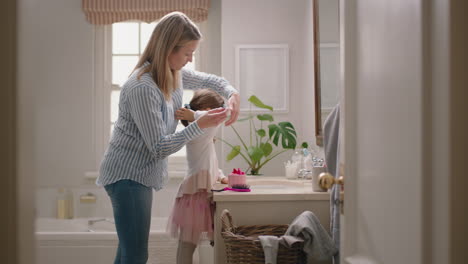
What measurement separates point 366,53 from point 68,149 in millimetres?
4027

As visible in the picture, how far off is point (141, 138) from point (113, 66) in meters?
2.90

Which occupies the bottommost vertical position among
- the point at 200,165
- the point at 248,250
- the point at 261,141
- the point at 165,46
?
the point at 248,250

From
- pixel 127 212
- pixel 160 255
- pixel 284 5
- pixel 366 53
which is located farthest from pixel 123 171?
pixel 284 5

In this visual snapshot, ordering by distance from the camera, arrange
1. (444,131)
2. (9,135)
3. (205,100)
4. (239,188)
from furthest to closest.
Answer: (205,100) → (239,188) → (444,131) → (9,135)

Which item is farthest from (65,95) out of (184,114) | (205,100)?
(184,114)

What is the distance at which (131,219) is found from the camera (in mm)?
2045

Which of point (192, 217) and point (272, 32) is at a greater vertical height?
point (272, 32)

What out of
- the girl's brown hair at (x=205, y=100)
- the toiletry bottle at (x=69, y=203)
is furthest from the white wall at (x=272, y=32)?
the toiletry bottle at (x=69, y=203)

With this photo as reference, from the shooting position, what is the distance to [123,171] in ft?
6.80

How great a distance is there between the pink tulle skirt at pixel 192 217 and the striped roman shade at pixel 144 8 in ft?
7.74

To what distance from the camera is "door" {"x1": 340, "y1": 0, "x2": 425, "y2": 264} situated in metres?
0.98

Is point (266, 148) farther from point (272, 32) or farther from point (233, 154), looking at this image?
point (272, 32)

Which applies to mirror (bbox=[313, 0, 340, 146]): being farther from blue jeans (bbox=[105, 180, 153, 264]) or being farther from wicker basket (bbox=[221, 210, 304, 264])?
blue jeans (bbox=[105, 180, 153, 264])

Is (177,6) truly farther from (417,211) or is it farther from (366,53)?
(417,211)
